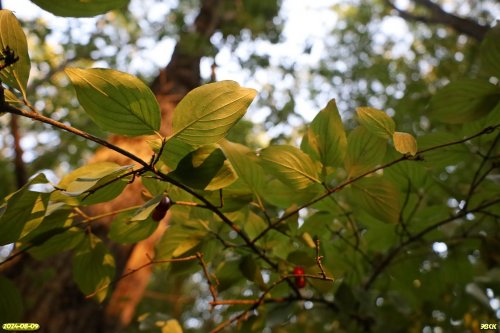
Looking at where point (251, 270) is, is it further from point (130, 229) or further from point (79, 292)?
point (79, 292)

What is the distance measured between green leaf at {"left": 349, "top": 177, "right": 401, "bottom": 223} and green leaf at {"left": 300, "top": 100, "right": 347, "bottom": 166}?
0.09 metres

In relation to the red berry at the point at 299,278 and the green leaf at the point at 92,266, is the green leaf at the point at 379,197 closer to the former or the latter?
the red berry at the point at 299,278

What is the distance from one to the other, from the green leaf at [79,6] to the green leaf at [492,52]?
0.62m

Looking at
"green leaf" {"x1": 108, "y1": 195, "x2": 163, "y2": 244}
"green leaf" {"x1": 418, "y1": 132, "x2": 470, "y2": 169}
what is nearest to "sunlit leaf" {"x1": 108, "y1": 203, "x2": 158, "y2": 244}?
"green leaf" {"x1": 108, "y1": 195, "x2": 163, "y2": 244}

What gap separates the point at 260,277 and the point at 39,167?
344 centimetres

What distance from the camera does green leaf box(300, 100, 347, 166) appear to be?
64 centimetres

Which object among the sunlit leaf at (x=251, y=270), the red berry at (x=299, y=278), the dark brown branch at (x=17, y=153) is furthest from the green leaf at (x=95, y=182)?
the dark brown branch at (x=17, y=153)

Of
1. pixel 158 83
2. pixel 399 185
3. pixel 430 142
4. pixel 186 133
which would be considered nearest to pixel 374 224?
Answer: pixel 399 185

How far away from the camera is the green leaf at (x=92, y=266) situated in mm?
773

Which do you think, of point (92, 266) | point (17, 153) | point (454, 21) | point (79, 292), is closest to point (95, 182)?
point (92, 266)

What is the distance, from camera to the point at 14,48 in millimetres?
501

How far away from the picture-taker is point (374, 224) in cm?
90

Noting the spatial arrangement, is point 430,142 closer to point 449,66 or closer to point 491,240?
point 491,240

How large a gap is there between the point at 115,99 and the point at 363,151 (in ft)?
1.48
